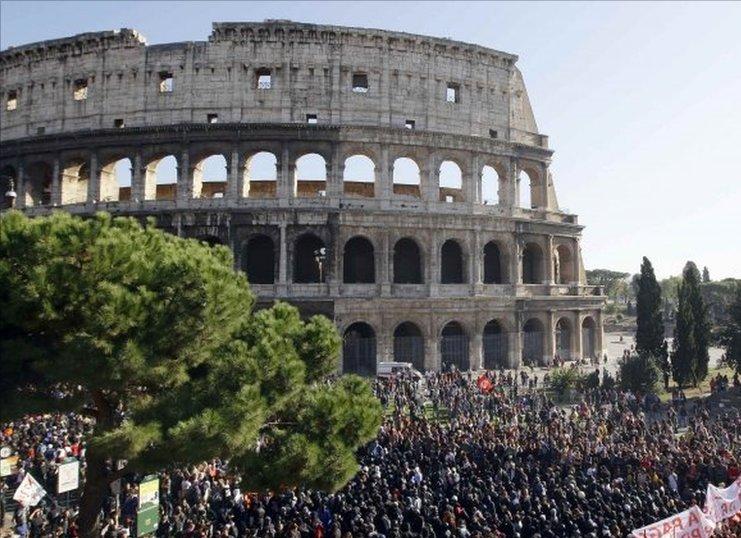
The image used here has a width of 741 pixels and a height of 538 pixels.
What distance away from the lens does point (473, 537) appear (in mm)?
12578

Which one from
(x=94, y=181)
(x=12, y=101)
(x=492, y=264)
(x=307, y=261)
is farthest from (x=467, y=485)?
(x=12, y=101)

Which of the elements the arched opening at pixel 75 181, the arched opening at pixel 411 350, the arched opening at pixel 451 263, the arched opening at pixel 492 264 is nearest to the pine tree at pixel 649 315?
the arched opening at pixel 492 264

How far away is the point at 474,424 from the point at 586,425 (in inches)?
149

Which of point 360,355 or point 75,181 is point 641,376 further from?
point 75,181

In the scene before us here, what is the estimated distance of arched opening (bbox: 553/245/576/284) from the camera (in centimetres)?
4209

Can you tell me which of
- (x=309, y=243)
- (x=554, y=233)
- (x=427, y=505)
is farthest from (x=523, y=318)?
(x=427, y=505)

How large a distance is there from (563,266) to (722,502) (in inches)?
1214

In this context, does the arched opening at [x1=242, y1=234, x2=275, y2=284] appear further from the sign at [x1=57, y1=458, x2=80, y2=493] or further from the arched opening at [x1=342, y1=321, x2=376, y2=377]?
the sign at [x1=57, y1=458, x2=80, y2=493]

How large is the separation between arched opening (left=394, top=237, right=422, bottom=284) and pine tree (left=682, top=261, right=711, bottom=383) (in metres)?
14.7

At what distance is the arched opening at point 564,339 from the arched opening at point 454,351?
7.66 metres

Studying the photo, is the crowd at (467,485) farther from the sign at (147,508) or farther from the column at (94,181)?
the column at (94,181)

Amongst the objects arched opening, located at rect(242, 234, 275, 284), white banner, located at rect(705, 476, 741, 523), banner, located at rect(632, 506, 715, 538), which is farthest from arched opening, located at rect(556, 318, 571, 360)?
banner, located at rect(632, 506, 715, 538)

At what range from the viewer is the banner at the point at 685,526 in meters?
11.5

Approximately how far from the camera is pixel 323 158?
3491 centimetres
